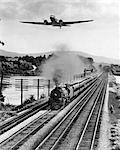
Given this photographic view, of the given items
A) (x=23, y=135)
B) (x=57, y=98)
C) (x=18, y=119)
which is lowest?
(x=23, y=135)

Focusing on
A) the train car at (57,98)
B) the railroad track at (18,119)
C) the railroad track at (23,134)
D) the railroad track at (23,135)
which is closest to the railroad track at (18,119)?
the railroad track at (18,119)

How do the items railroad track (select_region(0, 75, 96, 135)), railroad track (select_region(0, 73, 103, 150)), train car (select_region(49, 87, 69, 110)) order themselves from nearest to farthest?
railroad track (select_region(0, 73, 103, 150)) → railroad track (select_region(0, 75, 96, 135)) → train car (select_region(49, 87, 69, 110))

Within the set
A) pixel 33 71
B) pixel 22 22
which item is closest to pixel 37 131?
pixel 22 22

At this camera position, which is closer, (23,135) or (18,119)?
(23,135)

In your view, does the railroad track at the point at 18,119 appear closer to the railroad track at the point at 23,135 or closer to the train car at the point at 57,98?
the railroad track at the point at 23,135

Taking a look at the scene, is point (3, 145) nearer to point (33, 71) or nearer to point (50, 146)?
point (50, 146)

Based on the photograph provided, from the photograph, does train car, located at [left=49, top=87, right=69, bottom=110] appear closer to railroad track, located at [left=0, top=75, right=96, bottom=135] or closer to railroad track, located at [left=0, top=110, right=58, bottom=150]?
railroad track, located at [left=0, top=75, right=96, bottom=135]

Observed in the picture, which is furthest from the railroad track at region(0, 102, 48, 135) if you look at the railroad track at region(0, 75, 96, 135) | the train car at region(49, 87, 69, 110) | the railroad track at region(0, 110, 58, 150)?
the train car at region(49, 87, 69, 110)

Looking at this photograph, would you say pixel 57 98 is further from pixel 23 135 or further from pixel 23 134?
pixel 23 135

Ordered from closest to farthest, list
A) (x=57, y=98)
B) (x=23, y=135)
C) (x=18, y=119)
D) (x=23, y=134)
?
1. (x=23, y=135)
2. (x=23, y=134)
3. (x=18, y=119)
4. (x=57, y=98)

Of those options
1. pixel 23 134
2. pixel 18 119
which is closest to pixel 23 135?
pixel 23 134

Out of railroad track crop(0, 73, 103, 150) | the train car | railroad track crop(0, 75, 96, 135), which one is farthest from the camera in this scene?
the train car

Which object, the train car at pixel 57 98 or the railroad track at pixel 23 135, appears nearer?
the railroad track at pixel 23 135
